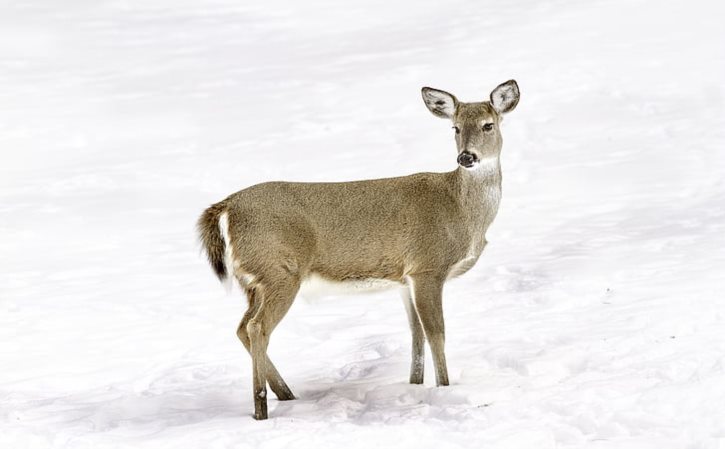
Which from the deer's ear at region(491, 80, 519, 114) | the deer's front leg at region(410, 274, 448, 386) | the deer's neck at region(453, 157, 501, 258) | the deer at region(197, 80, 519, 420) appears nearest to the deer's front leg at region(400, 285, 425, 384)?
the deer at region(197, 80, 519, 420)

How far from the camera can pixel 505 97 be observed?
8078mm

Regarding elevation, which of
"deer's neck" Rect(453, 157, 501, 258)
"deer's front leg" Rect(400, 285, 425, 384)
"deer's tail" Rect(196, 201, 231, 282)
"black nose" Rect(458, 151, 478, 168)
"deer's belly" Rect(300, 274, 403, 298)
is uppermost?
"black nose" Rect(458, 151, 478, 168)

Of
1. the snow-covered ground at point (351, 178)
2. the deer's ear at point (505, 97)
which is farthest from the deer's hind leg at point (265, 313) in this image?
the deer's ear at point (505, 97)

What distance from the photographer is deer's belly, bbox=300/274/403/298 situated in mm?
7625

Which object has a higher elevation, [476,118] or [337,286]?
[476,118]

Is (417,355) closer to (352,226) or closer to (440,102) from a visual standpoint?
(352,226)

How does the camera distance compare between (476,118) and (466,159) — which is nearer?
(466,159)

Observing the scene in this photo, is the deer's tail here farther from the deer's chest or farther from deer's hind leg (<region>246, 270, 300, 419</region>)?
the deer's chest

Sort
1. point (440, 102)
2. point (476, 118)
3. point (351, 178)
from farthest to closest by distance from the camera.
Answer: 1. point (351, 178)
2. point (440, 102)
3. point (476, 118)

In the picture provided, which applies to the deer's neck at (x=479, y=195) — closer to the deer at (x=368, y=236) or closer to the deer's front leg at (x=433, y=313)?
the deer at (x=368, y=236)

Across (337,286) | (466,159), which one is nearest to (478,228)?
(466,159)

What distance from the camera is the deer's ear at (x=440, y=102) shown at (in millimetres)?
8055

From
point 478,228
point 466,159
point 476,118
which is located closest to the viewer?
point 466,159

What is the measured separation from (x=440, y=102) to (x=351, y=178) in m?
7.83
